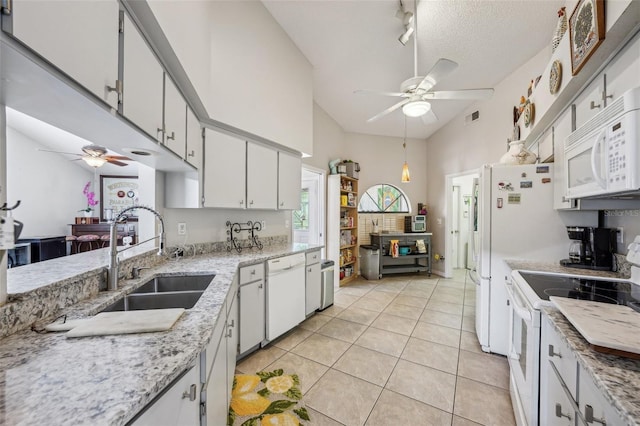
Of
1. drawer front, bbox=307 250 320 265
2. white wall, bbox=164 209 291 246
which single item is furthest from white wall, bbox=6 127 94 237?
drawer front, bbox=307 250 320 265

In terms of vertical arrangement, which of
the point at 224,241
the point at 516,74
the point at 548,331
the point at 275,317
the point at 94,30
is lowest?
the point at 275,317

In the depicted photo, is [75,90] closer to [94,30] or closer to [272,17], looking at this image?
[94,30]

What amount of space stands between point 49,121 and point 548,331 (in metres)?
2.37

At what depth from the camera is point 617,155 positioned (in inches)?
44.1

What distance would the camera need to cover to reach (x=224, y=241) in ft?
9.00

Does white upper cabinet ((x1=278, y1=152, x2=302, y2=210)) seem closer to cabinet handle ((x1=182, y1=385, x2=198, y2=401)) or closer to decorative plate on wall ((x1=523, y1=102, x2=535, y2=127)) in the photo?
cabinet handle ((x1=182, y1=385, x2=198, y2=401))

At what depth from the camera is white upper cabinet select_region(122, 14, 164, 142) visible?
109cm

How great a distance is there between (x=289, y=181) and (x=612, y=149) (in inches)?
105

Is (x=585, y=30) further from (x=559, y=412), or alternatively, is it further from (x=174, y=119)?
(x=174, y=119)

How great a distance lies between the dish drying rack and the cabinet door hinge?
2230 millimetres

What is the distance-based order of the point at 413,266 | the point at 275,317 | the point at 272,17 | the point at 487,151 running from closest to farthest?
the point at 275,317 → the point at 272,17 → the point at 487,151 → the point at 413,266

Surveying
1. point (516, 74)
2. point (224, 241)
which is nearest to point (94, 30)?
point (224, 241)

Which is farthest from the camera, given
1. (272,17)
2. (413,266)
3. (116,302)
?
(413,266)

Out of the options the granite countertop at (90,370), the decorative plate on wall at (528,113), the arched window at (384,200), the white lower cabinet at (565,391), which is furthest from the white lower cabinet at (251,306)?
the arched window at (384,200)
